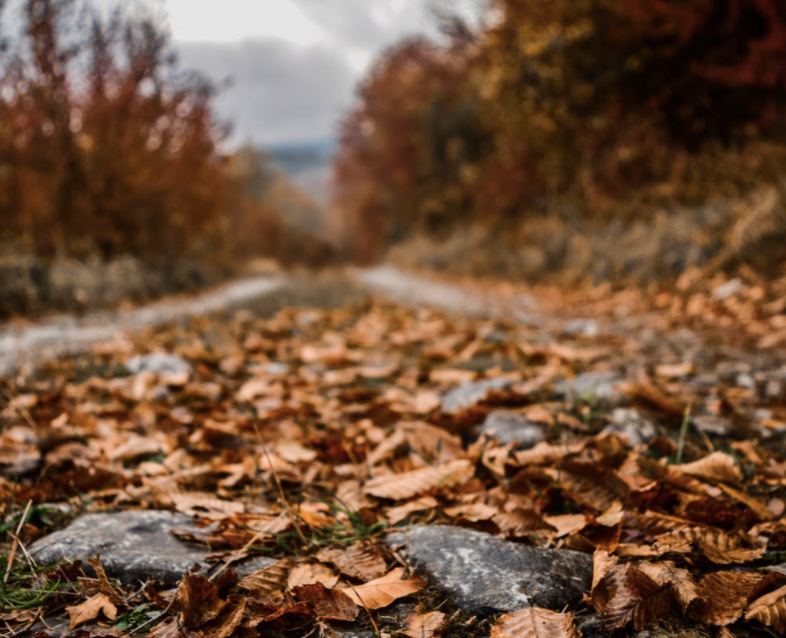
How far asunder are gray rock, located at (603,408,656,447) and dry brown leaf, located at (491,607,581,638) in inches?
32.5

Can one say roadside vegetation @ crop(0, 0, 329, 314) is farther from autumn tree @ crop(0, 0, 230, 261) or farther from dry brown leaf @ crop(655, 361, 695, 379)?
dry brown leaf @ crop(655, 361, 695, 379)

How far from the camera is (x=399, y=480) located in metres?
1.44

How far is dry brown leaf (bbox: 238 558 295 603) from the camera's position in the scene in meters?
1.04

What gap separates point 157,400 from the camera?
2246 mm

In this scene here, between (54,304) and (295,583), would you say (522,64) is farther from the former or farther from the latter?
(295,583)

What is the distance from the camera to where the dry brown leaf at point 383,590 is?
0.99 meters

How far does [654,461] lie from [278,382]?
1581mm

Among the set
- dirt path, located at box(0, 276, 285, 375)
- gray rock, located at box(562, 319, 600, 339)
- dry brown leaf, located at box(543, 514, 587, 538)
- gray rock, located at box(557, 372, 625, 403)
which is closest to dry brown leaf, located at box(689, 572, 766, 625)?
dry brown leaf, located at box(543, 514, 587, 538)

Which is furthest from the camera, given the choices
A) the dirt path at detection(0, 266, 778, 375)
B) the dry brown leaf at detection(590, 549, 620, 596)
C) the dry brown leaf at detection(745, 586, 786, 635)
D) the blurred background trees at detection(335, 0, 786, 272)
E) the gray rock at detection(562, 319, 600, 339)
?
the blurred background trees at detection(335, 0, 786, 272)

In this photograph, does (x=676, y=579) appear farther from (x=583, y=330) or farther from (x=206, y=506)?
(x=583, y=330)

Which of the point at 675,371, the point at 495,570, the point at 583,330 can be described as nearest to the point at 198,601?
the point at 495,570

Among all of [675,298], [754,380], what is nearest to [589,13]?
[675,298]

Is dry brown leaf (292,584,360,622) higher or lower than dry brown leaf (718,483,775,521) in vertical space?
higher

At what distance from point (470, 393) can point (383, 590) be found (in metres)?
1.13
